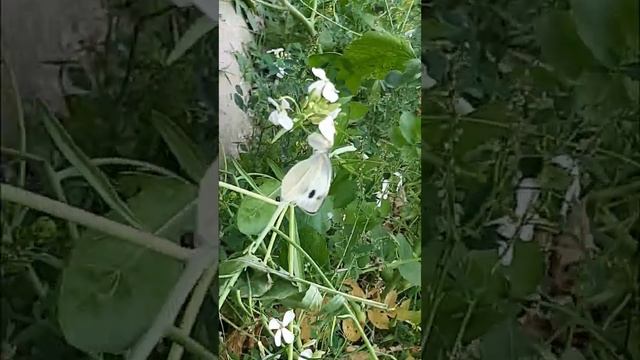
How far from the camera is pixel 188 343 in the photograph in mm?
795

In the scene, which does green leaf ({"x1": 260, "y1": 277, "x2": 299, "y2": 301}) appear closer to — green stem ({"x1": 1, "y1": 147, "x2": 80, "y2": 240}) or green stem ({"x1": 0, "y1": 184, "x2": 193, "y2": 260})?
green stem ({"x1": 0, "y1": 184, "x2": 193, "y2": 260})

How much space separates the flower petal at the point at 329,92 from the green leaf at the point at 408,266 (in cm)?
17

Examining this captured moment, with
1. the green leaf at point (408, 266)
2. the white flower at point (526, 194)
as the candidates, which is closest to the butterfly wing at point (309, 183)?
the green leaf at point (408, 266)

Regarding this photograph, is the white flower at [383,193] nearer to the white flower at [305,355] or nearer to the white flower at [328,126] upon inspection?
the white flower at [328,126]

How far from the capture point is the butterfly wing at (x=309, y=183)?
0.90 metres

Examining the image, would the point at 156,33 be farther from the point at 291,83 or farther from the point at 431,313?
the point at 431,313

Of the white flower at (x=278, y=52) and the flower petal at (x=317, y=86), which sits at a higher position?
the white flower at (x=278, y=52)

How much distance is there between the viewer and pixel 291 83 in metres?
0.91

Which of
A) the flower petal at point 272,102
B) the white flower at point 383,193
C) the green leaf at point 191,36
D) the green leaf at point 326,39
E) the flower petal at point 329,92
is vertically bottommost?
the white flower at point 383,193

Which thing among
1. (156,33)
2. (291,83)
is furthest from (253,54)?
(156,33)

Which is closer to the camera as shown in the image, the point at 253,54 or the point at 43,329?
the point at 43,329

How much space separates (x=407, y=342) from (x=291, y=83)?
0.32 meters

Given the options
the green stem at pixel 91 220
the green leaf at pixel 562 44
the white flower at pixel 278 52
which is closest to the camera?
the green stem at pixel 91 220

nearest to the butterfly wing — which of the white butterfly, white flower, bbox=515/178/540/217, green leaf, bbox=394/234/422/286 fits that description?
the white butterfly
